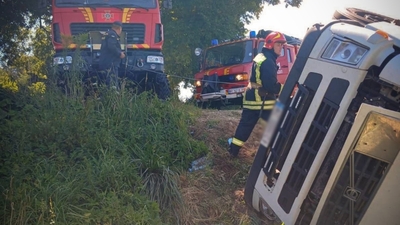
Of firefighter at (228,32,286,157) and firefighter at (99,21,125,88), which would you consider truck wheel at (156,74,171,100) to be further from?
firefighter at (228,32,286,157)

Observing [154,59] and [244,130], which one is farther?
[154,59]

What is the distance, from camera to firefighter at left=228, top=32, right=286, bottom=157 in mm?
5000

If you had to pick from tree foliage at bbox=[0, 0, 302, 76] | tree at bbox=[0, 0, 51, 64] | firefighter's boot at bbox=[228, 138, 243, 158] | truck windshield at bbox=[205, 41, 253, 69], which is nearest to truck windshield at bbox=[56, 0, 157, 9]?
truck windshield at bbox=[205, 41, 253, 69]

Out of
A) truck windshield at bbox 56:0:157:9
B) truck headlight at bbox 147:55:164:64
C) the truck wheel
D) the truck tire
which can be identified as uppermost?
the truck tire

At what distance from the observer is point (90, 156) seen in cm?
429

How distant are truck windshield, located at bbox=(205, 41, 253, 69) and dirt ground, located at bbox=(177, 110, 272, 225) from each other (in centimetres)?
524

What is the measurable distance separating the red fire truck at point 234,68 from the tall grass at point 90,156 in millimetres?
4840

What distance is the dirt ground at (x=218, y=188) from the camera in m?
4.14

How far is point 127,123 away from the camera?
16.8ft

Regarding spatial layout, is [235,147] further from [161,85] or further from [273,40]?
Answer: [161,85]

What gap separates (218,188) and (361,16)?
84.1 inches

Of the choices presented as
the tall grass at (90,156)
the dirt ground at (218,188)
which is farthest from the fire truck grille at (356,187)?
the tall grass at (90,156)

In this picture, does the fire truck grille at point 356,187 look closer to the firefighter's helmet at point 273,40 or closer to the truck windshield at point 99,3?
the firefighter's helmet at point 273,40

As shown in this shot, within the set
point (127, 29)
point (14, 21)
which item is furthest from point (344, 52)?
point (14, 21)
